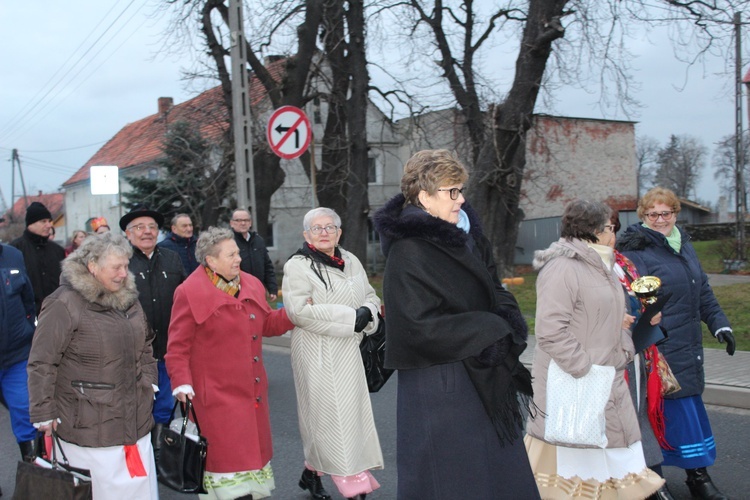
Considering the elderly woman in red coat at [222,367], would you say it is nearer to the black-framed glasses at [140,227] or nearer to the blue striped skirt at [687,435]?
the black-framed glasses at [140,227]

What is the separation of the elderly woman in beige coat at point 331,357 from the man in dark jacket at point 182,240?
3509 mm

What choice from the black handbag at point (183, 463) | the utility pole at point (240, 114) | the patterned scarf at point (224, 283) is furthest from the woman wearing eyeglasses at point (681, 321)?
the utility pole at point (240, 114)

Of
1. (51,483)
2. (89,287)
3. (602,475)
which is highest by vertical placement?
(89,287)

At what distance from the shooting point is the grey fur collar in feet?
14.3

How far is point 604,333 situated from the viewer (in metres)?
4.33

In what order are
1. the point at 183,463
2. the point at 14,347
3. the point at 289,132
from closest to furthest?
the point at 183,463
the point at 14,347
the point at 289,132

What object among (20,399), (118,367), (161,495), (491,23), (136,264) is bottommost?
(161,495)

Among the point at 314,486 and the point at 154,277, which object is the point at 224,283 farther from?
the point at 154,277

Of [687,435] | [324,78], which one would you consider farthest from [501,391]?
[324,78]

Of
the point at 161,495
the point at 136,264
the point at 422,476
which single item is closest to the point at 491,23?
the point at 136,264

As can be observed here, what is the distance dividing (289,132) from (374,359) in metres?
6.00

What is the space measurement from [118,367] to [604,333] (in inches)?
105

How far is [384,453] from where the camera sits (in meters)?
6.34

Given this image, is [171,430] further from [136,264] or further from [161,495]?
[136,264]
